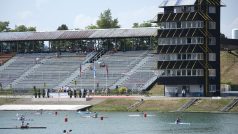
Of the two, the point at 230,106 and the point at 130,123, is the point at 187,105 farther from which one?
the point at 130,123

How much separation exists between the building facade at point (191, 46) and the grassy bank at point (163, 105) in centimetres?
973

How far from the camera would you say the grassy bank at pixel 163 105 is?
5143 inches

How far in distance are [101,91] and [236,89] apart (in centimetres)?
2757

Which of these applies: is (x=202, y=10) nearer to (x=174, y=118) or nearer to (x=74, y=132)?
(x=174, y=118)

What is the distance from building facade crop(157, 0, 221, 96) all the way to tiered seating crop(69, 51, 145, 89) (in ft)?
77.9

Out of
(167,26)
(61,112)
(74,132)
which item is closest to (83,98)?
(61,112)

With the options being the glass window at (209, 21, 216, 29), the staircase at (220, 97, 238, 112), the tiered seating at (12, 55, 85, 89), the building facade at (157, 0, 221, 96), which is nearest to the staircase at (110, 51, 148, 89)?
the tiered seating at (12, 55, 85, 89)

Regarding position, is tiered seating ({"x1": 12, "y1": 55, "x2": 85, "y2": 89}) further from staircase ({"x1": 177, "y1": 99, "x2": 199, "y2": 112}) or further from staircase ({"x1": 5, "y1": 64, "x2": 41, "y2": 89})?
staircase ({"x1": 177, "y1": 99, "x2": 199, "y2": 112})

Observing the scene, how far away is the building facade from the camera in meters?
144

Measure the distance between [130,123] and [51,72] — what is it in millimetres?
73213

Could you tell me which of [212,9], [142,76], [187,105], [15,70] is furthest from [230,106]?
[15,70]

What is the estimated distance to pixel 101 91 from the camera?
161 metres

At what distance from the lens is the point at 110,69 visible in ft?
584

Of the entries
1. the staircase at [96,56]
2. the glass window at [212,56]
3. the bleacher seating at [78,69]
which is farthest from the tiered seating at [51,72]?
the glass window at [212,56]
